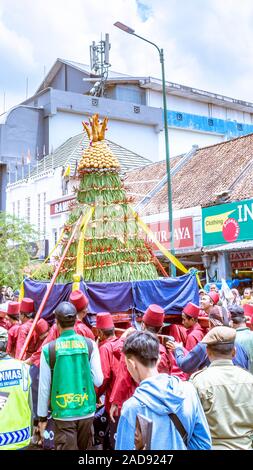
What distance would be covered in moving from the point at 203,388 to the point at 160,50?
48.0 ft

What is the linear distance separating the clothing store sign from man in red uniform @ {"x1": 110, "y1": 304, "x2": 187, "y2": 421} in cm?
1595

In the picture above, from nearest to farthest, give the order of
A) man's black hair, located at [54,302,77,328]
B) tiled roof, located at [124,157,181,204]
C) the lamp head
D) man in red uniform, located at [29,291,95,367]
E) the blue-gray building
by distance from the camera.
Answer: man's black hair, located at [54,302,77,328]
man in red uniform, located at [29,291,95,367]
the lamp head
tiled roof, located at [124,157,181,204]
the blue-gray building

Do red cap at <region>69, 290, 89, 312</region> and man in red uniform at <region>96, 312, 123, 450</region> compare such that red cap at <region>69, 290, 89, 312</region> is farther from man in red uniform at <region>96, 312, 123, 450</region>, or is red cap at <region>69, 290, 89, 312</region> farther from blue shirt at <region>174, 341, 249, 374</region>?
blue shirt at <region>174, 341, 249, 374</region>

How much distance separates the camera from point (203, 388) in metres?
3.58

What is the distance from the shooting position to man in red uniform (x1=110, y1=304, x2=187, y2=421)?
5.29 m

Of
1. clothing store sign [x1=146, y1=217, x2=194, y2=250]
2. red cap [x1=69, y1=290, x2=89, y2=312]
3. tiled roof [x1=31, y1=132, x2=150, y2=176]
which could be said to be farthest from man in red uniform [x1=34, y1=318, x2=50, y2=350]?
tiled roof [x1=31, y1=132, x2=150, y2=176]

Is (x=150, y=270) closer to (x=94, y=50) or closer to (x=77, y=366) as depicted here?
(x=77, y=366)

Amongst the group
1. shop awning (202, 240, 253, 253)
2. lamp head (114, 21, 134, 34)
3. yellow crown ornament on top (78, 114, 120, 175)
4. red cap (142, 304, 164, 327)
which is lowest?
red cap (142, 304, 164, 327)

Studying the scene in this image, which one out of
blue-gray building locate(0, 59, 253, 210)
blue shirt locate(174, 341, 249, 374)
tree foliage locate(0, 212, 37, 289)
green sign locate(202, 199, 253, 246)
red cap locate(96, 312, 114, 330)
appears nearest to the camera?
blue shirt locate(174, 341, 249, 374)

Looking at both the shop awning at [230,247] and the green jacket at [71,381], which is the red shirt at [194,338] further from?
the shop awning at [230,247]

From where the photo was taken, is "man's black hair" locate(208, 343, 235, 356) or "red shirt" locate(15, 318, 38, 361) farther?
"red shirt" locate(15, 318, 38, 361)

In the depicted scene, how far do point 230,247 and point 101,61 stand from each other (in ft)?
86.7

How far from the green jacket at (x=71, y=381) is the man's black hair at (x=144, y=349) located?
1955 millimetres
